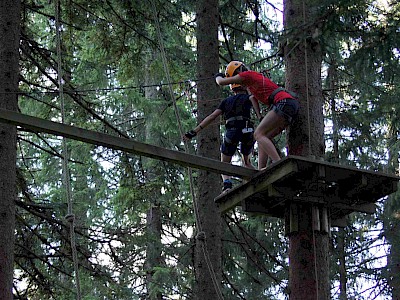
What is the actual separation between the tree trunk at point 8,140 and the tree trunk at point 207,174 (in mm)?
2009

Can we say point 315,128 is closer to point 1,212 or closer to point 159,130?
point 1,212

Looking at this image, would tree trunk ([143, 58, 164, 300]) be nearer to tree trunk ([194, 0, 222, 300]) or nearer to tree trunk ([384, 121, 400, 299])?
tree trunk ([194, 0, 222, 300])

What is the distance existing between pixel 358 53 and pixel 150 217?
990 centimetres

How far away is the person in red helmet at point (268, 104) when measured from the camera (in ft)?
22.0

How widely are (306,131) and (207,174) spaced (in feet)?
7.90

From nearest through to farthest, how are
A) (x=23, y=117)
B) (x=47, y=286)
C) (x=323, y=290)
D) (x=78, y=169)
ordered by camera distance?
(x=23, y=117) < (x=323, y=290) < (x=47, y=286) < (x=78, y=169)

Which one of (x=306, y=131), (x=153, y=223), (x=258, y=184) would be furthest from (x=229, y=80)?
(x=153, y=223)

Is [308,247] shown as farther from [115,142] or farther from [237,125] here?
[115,142]

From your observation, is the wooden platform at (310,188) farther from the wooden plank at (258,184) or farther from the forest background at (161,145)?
the forest background at (161,145)

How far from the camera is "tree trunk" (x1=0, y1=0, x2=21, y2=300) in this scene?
7.54 metres

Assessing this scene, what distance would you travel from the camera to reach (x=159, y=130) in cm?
1684

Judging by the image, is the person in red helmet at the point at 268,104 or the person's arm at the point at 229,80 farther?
the person's arm at the point at 229,80

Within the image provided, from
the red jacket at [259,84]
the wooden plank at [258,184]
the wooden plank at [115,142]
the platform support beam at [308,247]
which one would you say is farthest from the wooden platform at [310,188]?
the red jacket at [259,84]

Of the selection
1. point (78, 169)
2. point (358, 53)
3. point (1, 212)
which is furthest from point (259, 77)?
point (78, 169)
